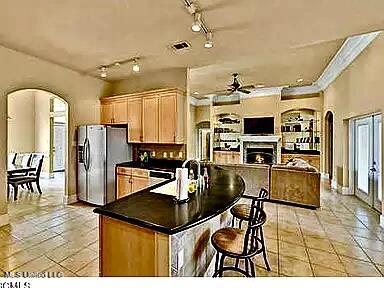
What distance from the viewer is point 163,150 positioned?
602 cm

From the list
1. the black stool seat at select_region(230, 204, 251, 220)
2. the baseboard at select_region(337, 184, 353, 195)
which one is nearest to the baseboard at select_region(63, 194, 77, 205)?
the black stool seat at select_region(230, 204, 251, 220)

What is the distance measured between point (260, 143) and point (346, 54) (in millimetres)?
4953

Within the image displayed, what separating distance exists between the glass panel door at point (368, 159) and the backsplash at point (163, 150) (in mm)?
3763

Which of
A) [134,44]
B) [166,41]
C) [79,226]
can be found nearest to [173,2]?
[166,41]

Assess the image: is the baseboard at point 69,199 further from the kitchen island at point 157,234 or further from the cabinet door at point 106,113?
the kitchen island at point 157,234

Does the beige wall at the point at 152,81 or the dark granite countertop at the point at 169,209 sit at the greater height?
the beige wall at the point at 152,81

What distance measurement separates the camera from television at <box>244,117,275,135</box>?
10375mm

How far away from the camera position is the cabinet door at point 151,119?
5.63 metres

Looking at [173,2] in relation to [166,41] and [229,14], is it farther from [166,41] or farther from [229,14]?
[166,41]

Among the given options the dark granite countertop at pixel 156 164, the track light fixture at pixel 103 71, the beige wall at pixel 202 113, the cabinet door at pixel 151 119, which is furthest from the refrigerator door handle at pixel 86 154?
the beige wall at pixel 202 113

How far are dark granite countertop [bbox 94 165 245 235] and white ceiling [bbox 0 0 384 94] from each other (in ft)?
6.85

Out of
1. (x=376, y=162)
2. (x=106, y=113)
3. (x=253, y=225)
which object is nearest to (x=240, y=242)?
(x=253, y=225)

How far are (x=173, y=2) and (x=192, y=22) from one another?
57cm

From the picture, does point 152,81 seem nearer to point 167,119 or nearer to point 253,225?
point 167,119
